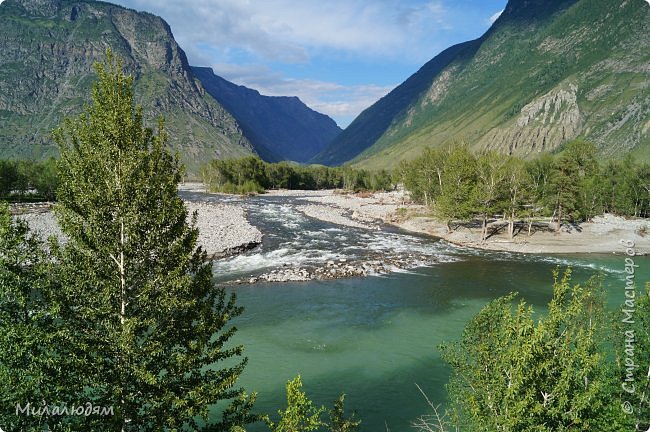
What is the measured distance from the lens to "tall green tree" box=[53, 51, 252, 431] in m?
11.6

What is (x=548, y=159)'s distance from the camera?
334 ft

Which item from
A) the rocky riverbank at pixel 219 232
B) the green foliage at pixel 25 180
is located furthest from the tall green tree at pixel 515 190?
the green foliage at pixel 25 180

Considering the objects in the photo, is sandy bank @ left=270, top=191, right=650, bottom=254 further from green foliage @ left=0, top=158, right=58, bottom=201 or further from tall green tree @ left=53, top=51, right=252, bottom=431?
green foliage @ left=0, top=158, right=58, bottom=201

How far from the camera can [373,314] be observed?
35.8 meters

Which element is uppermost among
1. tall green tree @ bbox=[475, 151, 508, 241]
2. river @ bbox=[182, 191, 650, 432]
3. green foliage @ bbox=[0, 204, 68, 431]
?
tall green tree @ bbox=[475, 151, 508, 241]

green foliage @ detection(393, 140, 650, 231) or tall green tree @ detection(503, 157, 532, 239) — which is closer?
tall green tree @ detection(503, 157, 532, 239)

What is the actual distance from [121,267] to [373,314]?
27083 mm

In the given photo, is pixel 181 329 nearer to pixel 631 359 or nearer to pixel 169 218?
pixel 169 218

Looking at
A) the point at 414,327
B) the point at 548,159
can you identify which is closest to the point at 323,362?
the point at 414,327

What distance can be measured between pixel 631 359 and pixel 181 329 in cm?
1545

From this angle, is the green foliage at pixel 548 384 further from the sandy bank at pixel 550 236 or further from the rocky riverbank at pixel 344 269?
the sandy bank at pixel 550 236

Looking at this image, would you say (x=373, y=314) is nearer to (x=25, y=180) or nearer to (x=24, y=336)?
(x=24, y=336)

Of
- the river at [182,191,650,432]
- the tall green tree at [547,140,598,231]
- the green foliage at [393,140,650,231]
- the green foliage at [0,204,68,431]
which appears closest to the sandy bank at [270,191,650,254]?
the green foliage at [393,140,650,231]

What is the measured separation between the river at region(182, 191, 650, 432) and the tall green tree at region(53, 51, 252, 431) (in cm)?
1065
